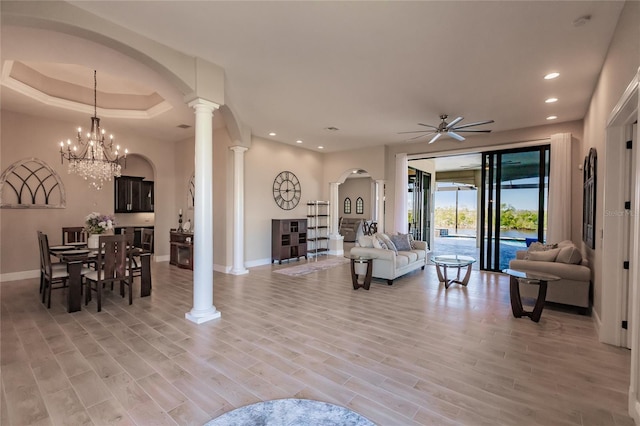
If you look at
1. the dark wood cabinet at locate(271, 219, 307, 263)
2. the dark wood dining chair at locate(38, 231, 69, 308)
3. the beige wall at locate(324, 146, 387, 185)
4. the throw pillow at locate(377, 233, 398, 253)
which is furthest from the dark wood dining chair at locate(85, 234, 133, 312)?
the beige wall at locate(324, 146, 387, 185)

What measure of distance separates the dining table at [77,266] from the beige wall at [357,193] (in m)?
10.4

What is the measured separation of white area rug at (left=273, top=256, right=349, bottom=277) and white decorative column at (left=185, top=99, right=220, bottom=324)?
2.72 meters

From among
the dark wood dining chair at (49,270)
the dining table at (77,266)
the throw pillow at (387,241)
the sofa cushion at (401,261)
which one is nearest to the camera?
the dining table at (77,266)

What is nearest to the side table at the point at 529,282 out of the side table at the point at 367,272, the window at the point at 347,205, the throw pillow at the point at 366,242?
the side table at the point at 367,272

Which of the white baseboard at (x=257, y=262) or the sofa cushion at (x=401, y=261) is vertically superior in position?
the sofa cushion at (x=401, y=261)

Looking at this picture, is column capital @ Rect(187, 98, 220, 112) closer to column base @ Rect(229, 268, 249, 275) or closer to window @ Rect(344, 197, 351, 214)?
column base @ Rect(229, 268, 249, 275)

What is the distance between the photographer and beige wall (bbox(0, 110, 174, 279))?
18.1ft

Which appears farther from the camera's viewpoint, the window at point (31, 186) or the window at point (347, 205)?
the window at point (347, 205)

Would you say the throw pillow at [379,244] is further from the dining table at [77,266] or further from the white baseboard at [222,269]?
the dining table at [77,266]

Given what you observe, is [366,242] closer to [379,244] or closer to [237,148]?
[379,244]

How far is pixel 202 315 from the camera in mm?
3654

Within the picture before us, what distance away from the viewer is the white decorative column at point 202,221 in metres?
3.70

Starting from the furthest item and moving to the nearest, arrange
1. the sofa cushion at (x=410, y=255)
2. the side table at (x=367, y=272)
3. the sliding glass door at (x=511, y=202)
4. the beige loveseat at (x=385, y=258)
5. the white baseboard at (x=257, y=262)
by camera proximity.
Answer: the white baseboard at (x=257, y=262)
the sliding glass door at (x=511, y=202)
the sofa cushion at (x=410, y=255)
the beige loveseat at (x=385, y=258)
the side table at (x=367, y=272)

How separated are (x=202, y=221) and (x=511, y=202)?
6.55 metres
